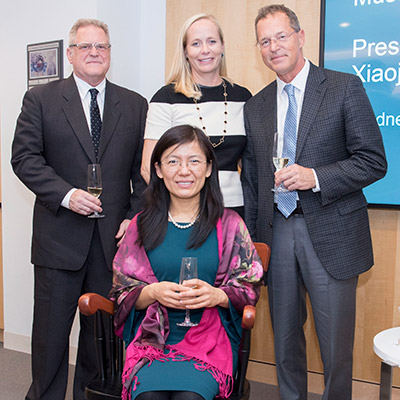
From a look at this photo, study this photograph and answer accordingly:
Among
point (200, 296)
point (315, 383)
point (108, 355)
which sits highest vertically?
point (200, 296)

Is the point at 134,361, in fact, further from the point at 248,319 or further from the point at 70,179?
the point at 70,179

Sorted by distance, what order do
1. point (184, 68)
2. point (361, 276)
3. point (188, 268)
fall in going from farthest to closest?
1. point (361, 276)
2. point (184, 68)
3. point (188, 268)

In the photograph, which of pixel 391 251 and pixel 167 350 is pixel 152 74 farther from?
pixel 167 350

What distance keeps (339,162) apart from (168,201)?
Result: 30.8 inches

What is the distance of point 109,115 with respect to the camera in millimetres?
2604

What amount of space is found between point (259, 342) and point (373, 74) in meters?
1.87

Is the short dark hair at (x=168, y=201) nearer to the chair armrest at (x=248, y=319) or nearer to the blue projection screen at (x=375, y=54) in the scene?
the chair armrest at (x=248, y=319)

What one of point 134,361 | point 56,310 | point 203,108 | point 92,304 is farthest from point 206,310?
point 203,108

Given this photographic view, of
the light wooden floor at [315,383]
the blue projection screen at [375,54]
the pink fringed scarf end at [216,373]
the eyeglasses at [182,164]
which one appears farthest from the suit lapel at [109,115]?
the light wooden floor at [315,383]

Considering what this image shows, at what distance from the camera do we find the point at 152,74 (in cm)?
362

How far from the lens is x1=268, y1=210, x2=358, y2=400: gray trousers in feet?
7.47

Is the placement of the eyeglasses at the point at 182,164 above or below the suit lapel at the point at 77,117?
below

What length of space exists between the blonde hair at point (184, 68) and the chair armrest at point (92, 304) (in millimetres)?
1130

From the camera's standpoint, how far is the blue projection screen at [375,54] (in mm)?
2777
